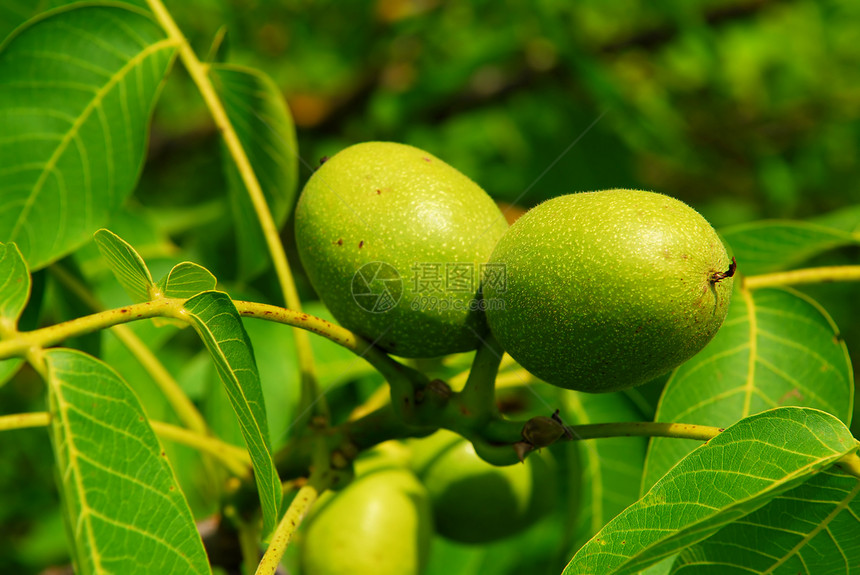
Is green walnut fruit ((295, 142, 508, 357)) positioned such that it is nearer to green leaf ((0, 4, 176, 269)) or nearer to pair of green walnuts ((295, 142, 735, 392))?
pair of green walnuts ((295, 142, 735, 392))

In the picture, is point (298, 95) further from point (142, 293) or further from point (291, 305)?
point (142, 293)

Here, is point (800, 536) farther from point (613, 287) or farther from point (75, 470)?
point (75, 470)

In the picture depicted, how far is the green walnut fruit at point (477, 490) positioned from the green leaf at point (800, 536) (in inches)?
30.7

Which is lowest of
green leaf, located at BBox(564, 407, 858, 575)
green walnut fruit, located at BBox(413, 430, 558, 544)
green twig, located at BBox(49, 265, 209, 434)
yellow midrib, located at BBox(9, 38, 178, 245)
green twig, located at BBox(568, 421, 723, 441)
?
green walnut fruit, located at BBox(413, 430, 558, 544)

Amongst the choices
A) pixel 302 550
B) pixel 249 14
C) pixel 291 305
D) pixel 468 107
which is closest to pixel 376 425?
Result: pixel 291 305

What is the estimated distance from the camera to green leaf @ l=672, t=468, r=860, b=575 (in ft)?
3.80

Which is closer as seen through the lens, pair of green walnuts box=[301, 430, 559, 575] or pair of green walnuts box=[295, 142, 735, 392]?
pair of green walnuts box=[295, 142, 735, 392]

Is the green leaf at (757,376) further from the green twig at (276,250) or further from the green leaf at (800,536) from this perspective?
the green twig at (276,250)

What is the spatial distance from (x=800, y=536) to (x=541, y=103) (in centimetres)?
296

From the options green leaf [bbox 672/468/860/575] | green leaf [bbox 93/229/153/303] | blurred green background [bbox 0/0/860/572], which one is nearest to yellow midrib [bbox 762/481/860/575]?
green leaf [bbox 672/468/860/575]

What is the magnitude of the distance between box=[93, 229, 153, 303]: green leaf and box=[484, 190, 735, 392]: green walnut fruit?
0.60m

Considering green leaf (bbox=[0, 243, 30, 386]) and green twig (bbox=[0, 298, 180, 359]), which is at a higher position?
green leaf (bbox=[0, 243, 30, 386])

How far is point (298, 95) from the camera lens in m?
4.29

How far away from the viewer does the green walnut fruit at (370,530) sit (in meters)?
1.73
